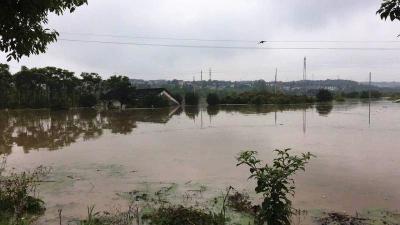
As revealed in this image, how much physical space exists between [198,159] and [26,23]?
334 inches

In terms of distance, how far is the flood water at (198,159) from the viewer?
8312mm

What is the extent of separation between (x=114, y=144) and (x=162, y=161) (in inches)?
176

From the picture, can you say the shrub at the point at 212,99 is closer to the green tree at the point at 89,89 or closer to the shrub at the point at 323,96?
the green tree at the point at 89,89

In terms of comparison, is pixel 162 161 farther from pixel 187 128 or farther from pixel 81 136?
pixel 187 128

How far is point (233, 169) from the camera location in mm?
11000

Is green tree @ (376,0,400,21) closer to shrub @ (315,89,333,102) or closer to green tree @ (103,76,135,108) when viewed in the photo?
green tree @ (103,76,135,108)

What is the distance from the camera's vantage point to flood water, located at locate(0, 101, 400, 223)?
8.31m

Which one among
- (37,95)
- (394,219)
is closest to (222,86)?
(37,95)

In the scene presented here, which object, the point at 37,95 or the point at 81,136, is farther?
the point at 37,95

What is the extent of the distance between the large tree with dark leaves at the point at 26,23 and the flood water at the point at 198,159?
9.69ft

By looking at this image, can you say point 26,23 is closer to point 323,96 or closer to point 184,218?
point 184,218

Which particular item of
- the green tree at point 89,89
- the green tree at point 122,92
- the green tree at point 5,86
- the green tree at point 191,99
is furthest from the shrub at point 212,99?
the green tree at point 5,86

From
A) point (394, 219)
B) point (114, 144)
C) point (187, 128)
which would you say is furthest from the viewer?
point (187, 128)

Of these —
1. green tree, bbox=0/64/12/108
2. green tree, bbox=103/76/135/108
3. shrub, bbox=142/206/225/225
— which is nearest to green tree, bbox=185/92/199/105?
green tree, bbox=103/76/135/108
